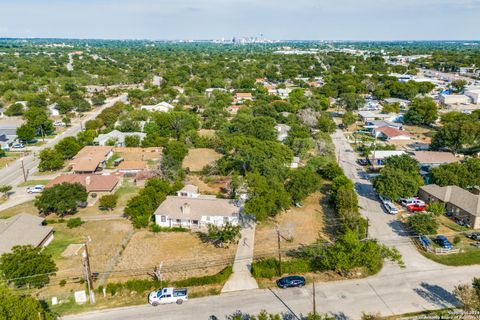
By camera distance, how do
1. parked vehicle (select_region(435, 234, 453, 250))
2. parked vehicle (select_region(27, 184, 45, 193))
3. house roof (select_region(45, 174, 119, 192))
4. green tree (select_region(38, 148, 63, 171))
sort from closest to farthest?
1. parked vehicle (select_region(435, 234, 453, 250))
2. house roof (select_region(45, 174, 119, 192))
3. parked vehicle (select_region(27, 184, 45, 193))
4. green tree (select_region(38, 148, 63, 171))

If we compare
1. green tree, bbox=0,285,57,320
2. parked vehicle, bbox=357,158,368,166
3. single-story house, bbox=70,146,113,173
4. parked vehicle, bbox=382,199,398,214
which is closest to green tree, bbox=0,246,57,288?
green tree, bbox=0,285,57,320

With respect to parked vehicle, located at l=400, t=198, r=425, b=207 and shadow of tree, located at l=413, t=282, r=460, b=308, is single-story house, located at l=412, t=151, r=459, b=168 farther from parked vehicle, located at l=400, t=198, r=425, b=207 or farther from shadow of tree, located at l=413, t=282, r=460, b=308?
shadow of tree, located at l=413, t=282, r=460, b=308

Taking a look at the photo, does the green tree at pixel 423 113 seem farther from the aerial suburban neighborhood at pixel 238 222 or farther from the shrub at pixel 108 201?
the shrub at pixel 108 201

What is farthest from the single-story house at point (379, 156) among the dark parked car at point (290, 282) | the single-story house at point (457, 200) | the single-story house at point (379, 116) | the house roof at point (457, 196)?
the dark parked car at point (290, 282)

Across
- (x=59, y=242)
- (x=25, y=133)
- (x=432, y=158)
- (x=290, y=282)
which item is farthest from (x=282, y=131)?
(x=25, y=133)

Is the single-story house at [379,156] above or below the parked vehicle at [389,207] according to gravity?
above

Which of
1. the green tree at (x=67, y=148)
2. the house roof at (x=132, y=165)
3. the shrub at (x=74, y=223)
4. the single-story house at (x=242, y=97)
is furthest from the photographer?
the single-story house at (x=242, y=97)
